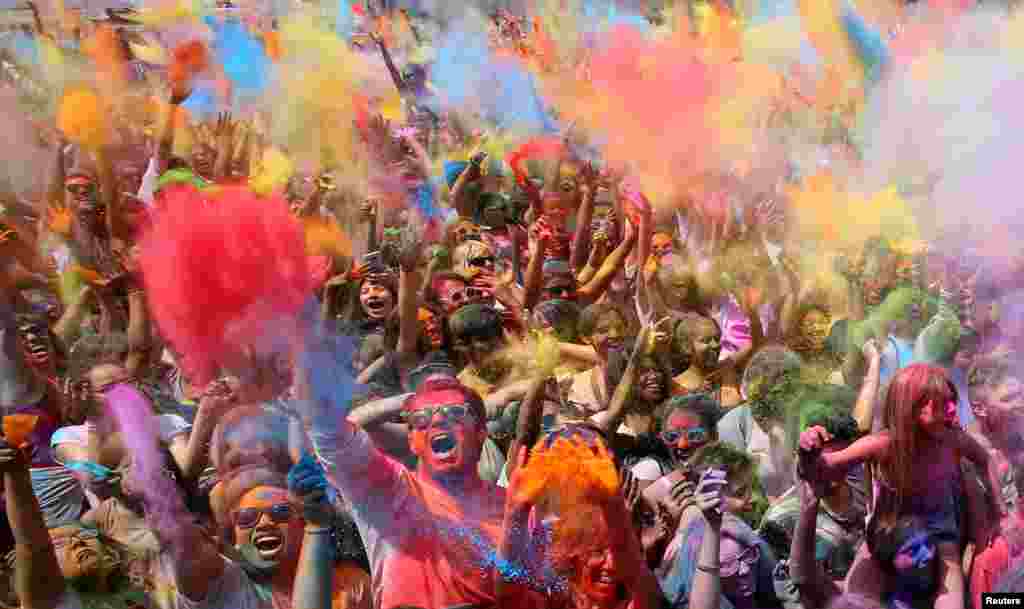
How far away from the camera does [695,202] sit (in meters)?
5.79

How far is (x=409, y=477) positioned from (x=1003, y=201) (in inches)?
114

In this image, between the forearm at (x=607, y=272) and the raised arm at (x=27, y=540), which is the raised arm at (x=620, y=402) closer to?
the forearm at (x=607, y=272)

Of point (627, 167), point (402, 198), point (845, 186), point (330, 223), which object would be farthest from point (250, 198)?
point (845, 186)

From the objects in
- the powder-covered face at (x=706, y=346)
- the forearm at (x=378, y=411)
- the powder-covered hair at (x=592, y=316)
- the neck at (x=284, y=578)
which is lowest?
the neck at (x=284, y=578)

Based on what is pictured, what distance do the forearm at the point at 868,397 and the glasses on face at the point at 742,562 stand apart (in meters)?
0.71

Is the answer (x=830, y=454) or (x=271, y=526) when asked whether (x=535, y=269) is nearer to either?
(x=830, y=454)

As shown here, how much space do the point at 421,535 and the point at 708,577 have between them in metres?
1.07

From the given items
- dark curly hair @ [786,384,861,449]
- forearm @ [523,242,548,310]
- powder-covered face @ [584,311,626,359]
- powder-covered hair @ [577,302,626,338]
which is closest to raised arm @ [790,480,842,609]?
dark curly hair @ [786,384,861,449]

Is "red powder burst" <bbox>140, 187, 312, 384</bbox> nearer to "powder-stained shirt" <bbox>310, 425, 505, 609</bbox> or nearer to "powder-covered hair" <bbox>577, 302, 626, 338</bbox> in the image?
"powder-stained shirt" <bbox>310, 425, 505, 609</bbox>

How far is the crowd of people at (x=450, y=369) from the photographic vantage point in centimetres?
486

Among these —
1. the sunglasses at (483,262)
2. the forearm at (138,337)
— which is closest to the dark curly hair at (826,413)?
the sunglasses at (483,262)

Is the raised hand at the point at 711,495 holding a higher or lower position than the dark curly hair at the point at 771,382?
lower

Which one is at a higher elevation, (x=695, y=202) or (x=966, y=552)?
(x=695, y=202)

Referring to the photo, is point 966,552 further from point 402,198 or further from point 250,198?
point 250,198
